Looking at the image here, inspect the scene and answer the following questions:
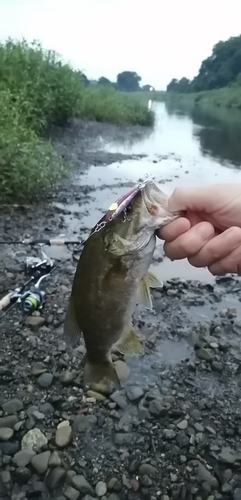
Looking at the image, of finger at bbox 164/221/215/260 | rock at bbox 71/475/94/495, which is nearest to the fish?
finger at bbox 164/221/215/260

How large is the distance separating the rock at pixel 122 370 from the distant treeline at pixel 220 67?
61111 mm

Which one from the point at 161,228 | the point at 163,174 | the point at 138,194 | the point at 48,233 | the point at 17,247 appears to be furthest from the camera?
the point at 163,174

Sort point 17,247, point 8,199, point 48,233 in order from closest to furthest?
point 17,247
point 48,233
point 8,199

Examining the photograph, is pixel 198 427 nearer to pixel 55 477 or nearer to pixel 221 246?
pixel 55 477

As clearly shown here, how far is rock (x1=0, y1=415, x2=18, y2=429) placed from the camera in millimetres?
3031

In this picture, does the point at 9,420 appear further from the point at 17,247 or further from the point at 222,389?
the point at 17,247

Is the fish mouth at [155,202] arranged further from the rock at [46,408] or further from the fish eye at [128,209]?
the rock at [46,408]

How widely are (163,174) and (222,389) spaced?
8.62 meters

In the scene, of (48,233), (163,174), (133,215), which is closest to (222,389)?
(133,215)

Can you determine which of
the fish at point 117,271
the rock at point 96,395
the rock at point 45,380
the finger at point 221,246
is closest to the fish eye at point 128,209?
the fish at point 117,271

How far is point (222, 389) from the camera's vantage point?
3521 mm

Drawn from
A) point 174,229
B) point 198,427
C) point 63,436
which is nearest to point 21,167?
point 63,436

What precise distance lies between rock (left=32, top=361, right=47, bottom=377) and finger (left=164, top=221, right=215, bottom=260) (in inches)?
68.8

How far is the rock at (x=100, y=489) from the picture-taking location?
266 cm
